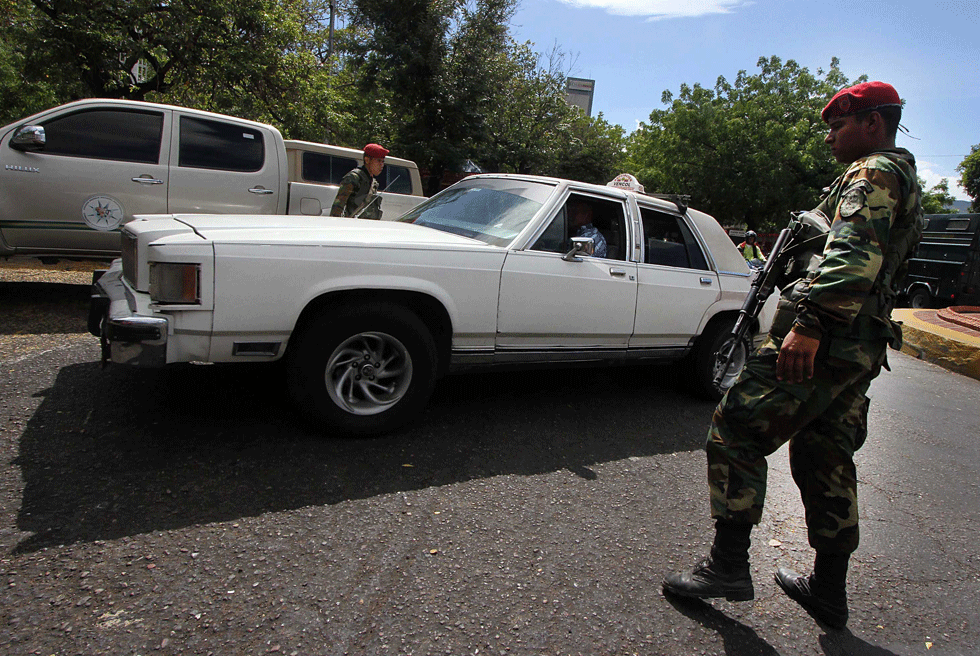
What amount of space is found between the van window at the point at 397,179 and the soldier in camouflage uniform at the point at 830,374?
7923 mm

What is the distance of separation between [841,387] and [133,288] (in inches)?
131

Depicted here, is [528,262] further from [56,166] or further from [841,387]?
[56,166]

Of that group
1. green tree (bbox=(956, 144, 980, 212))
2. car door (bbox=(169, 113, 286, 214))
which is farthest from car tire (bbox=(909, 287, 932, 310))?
green tree (bbox=(956, 144, 980, 212))

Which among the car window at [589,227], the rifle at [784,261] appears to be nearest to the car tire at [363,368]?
the car window at [589,227]

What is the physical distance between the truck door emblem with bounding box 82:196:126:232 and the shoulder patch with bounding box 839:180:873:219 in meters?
6.25

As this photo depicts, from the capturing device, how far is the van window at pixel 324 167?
878 cm

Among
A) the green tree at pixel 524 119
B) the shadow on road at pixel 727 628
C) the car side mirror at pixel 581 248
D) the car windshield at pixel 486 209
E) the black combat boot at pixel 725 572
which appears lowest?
the shadow on road at pixel 727 628

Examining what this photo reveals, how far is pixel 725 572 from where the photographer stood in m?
2.32

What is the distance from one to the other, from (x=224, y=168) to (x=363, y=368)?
4275 mm

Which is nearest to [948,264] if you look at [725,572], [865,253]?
[865,253]

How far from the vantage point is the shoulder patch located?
7.13ft

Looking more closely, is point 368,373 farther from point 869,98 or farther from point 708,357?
point 708,357

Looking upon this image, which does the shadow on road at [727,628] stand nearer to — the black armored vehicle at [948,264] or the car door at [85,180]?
the car door at [85,180]

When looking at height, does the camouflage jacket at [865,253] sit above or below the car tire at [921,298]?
above
